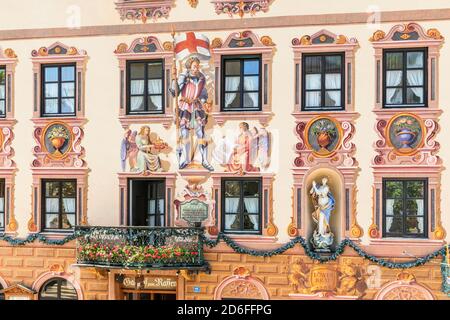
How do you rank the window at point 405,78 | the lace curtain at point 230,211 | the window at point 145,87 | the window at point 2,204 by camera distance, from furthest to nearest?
the window at point 2,204
the window at point 145,87
the lace curtain at point 230,211
the window at point 405,78

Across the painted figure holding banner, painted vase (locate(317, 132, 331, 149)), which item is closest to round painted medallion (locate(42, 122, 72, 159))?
the painted figure holding banner

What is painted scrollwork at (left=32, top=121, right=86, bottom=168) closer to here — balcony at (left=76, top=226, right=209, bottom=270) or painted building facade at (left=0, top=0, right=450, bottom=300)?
painted building facade at (left=0, top=0, right=450, bottom=300)

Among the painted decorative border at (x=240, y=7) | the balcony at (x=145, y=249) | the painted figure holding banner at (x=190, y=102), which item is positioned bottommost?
the balcony at (x=145, y=249)

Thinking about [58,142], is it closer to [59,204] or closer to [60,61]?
[59,204]

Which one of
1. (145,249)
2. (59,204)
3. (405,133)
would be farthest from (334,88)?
(59,204)

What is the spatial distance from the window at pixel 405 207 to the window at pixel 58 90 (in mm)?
6300

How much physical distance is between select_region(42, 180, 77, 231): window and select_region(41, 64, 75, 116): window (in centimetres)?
142

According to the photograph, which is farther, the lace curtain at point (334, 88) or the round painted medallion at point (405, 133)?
the lace curtain at point (334, 88)

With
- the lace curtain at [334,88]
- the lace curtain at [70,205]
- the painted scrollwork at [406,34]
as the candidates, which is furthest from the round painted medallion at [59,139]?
the painted scrollwork at [406,34]

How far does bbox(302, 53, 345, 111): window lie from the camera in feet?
40.1

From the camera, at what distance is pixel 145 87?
1285cm

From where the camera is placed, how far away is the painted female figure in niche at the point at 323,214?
1220 cm

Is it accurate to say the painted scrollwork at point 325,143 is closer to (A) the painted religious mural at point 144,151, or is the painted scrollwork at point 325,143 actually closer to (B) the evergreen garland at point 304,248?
(B) the evergreen garland at point 304,248

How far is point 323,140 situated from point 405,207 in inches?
75.4
